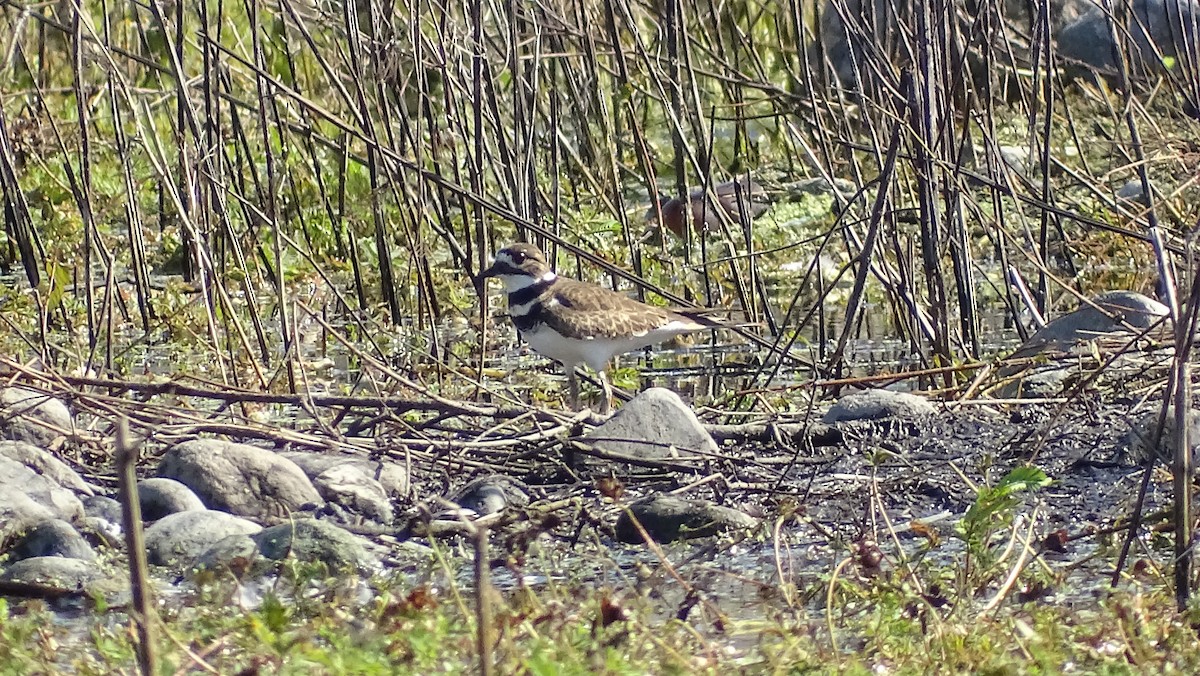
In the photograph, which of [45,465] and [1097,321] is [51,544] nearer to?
[45,465]

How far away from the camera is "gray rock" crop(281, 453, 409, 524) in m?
5.10

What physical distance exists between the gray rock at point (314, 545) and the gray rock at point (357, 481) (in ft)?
1.62

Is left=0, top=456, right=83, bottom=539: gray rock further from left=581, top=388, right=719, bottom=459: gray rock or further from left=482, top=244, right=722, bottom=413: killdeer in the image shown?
left=482, top=244, right=722, bottom=413: killdeer

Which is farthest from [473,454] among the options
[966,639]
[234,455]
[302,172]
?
[302,172]

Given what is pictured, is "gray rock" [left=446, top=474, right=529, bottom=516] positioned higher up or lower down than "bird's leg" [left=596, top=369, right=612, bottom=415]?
higher up

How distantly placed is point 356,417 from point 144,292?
1.90m

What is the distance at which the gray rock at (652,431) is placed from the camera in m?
5.46

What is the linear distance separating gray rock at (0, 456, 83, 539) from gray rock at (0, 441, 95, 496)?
0.07 metres

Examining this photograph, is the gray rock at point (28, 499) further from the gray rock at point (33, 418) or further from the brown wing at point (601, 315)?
the brown wing at point (601, 315)

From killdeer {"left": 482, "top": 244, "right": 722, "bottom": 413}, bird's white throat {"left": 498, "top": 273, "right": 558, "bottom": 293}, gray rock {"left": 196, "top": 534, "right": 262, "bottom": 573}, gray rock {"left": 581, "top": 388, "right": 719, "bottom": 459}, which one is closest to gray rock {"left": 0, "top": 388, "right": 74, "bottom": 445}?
gray rock {"left": 196, "top": 534, "right": 262, "bottom": 573}

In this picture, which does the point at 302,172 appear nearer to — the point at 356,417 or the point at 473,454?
the point at 356,417

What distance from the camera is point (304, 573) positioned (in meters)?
4.27

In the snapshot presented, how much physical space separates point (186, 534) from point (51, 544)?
13.8 inches

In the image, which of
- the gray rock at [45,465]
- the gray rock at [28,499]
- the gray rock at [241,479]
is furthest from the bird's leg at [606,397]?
the gray rock at [28,499]
